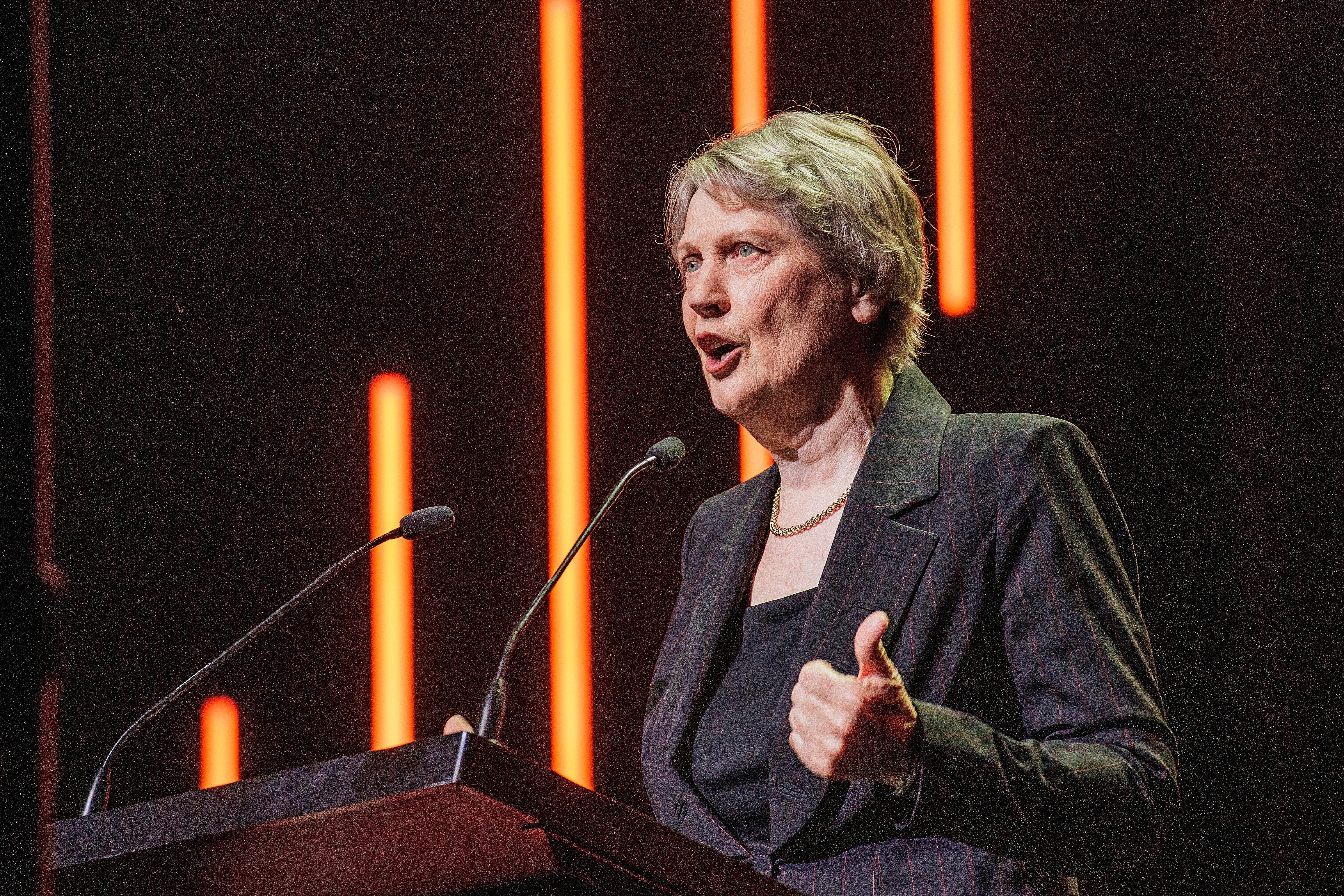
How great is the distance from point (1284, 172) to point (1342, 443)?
19.5 inches

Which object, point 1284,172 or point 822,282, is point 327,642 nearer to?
point 822,282

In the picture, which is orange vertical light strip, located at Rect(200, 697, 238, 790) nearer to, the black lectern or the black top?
the black top

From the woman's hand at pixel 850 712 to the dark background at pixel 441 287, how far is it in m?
1.41

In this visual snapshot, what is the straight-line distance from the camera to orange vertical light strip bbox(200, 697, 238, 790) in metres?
2.82

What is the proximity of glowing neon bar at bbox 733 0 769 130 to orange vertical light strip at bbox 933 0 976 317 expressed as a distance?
0.38 meters

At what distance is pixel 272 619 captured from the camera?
5.70ft

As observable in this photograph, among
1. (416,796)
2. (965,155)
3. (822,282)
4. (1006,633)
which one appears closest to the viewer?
A: (416,796)

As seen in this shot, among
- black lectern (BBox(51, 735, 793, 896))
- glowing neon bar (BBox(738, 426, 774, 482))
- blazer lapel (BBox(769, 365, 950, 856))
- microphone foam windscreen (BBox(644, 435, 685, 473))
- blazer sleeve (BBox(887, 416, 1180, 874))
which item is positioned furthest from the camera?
glowing neon bar (BBox(738, 426, 774, 482))

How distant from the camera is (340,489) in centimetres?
293

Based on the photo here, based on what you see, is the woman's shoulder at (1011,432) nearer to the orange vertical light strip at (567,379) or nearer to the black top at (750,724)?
the black top at (750,724)

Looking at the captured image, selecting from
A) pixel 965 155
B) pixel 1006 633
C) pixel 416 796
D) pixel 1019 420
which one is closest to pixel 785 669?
pixel 1006 633

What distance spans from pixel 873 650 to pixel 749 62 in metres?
2.04

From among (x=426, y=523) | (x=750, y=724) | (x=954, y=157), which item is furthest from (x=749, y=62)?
(x=750, y=724)

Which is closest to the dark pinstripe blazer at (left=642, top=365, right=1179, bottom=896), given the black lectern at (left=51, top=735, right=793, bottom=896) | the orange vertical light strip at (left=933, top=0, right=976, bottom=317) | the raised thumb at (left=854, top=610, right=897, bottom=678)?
the raised thumb at (left=854, top=610, right=897, bottom=678)
